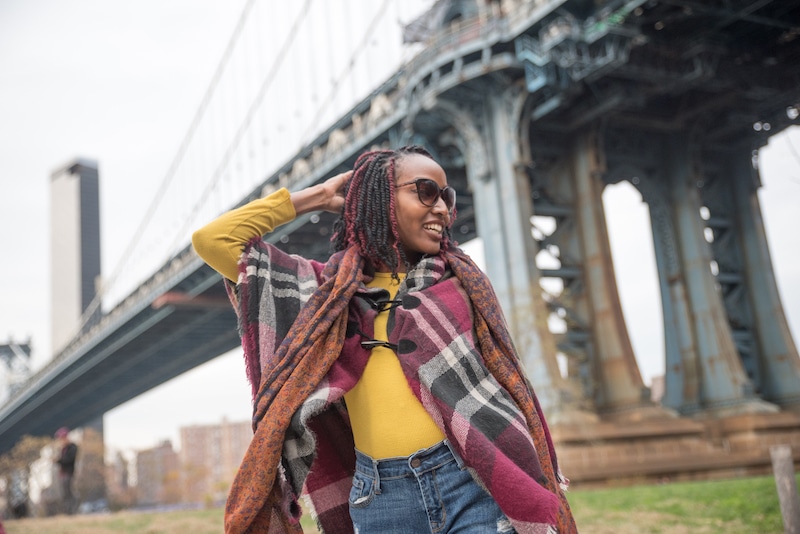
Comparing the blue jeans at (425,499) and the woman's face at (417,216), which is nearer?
the blue jeans at (425,499)

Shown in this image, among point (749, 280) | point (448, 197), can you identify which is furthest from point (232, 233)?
point (749, 280)

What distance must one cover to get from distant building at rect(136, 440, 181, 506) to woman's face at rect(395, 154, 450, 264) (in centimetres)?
5221

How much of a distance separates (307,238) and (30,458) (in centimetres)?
2170

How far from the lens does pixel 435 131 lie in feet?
65.8

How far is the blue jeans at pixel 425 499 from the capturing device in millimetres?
1998

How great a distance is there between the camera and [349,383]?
7.04 ft

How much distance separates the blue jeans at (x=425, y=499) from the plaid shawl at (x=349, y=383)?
0.20 ft

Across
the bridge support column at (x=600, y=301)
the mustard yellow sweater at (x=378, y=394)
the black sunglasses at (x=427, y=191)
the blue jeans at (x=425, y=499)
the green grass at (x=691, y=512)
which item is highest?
the bridge support column at (x=600, y=301)

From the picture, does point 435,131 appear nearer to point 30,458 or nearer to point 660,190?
point 660,190

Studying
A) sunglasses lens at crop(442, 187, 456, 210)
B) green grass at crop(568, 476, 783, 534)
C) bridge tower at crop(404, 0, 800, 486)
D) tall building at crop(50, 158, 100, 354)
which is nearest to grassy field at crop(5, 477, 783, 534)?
green grass at crop(568, 476, 783, 534)

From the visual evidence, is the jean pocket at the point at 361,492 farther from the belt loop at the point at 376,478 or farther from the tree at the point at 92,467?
the tree at the point at 92,467

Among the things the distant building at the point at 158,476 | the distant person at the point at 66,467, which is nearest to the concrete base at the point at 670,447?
the distant person at the point at 66,467

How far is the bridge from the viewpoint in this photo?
16422 millimetres

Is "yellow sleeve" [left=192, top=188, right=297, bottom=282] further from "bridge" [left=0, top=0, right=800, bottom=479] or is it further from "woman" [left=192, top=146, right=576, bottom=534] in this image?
"bridge" [left=0, top=0, right=800, bottom=479]
